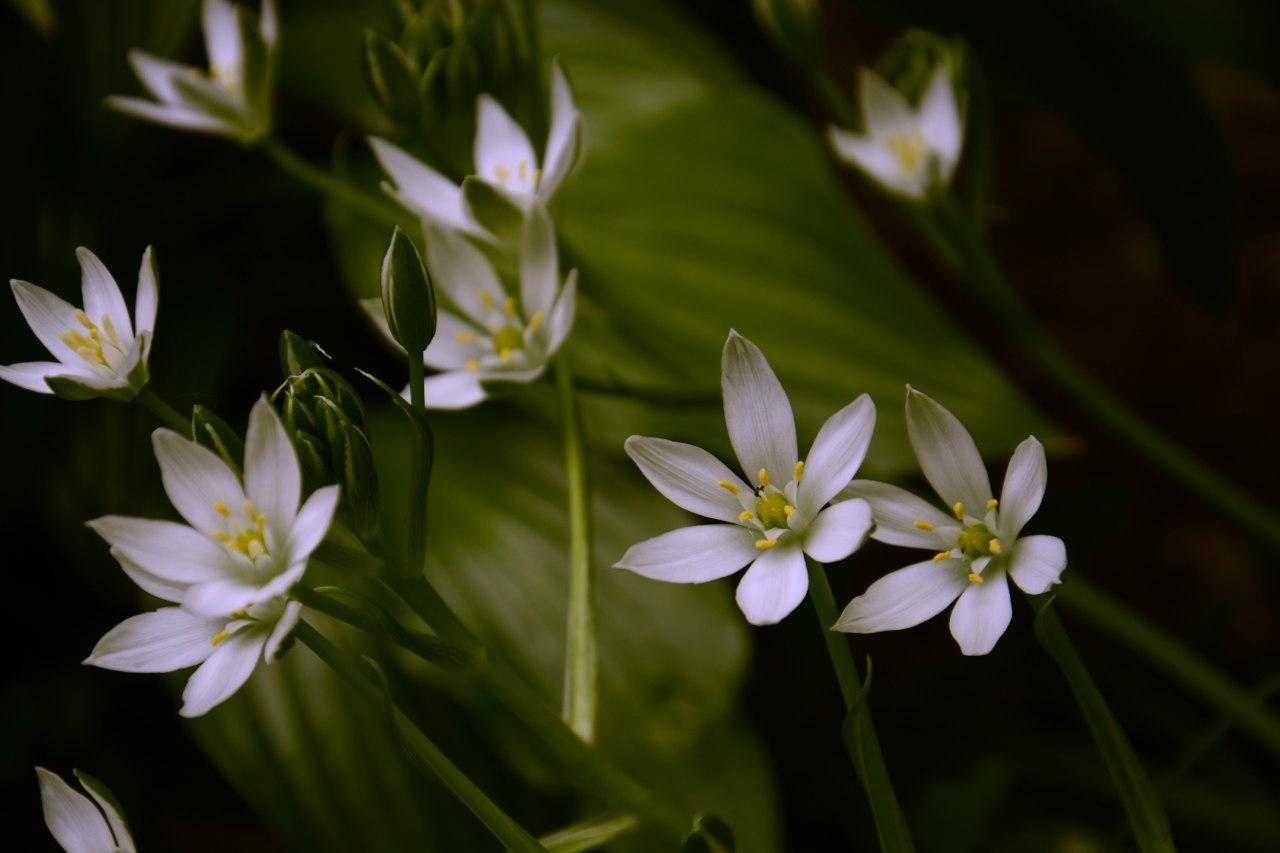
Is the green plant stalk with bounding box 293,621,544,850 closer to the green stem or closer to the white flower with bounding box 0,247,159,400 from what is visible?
the white flower with bounding box 0,247,159,400

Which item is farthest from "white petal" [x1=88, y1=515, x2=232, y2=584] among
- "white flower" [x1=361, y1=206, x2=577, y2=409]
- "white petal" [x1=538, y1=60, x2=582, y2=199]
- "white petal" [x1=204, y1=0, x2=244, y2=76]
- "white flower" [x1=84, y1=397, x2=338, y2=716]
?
"white petal" [x1=204, y1=0, x2=244, y2=76]

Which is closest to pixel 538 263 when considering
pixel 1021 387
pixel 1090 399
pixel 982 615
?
pixel 982 615

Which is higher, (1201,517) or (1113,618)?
(1113,618)

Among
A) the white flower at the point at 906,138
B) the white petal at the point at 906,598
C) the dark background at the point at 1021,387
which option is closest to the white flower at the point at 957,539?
the white petal at the point at 906,598

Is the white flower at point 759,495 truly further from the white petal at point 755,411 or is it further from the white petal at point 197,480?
the white petal at point 197,480

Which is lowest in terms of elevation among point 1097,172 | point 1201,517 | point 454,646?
point 1201,517

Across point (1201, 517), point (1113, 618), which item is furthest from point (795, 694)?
point (1201, 517)

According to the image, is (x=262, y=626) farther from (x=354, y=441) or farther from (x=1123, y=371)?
(x=1123, y=371)
